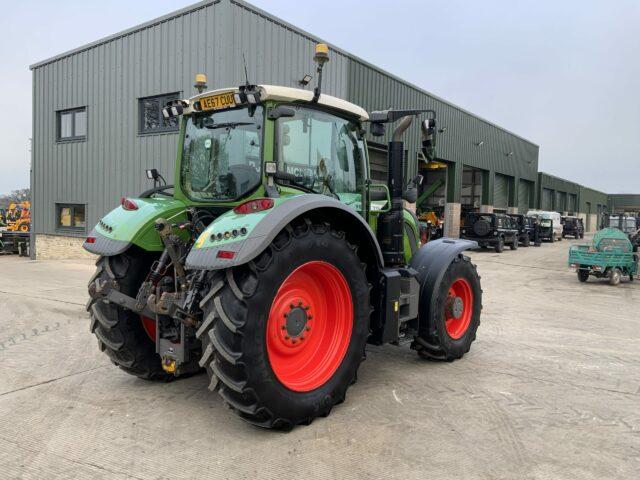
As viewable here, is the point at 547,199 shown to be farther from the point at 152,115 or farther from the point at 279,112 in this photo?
the point at 279,112

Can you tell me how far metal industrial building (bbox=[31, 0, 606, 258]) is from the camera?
39.5ft

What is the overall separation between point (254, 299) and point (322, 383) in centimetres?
99

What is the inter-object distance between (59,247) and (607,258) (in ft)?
53.2

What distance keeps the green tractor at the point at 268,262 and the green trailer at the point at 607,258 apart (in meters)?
9.82

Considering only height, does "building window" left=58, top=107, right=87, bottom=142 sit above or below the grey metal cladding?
above

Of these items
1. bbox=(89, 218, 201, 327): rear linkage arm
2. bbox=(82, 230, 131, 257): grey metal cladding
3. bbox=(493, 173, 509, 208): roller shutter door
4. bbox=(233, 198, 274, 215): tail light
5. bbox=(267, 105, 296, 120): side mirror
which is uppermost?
bbox=(493, 173, 509, 208): roller shutter door

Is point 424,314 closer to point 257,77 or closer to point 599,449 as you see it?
point 599,449

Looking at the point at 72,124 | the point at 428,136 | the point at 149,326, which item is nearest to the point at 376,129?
the point at 428,136

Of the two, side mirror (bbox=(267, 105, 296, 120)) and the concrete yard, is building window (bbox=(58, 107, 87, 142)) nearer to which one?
the concrete yard

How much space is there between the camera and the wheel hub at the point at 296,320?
12.1ft

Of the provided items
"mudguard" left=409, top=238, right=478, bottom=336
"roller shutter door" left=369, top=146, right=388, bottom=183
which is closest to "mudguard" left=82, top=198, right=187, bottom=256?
"roller shutter door" left=369, top=146, right=388, bottom=183

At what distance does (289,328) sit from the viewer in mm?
3682

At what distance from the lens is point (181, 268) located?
389 cm

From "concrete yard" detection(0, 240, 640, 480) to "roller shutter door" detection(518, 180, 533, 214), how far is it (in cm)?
3398
